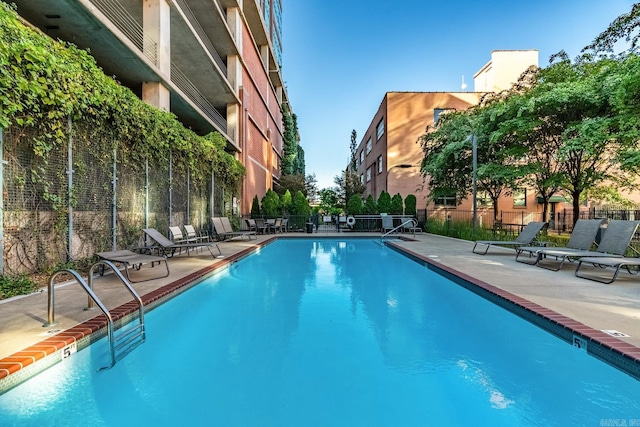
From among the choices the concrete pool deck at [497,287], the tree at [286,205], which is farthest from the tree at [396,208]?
the concrete pool deck at [497,287]

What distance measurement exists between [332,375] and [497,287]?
315 cm

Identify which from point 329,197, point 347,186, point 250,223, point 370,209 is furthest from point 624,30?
point 329,197

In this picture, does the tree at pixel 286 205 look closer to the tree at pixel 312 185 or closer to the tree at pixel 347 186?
the tree at pixel 347 186

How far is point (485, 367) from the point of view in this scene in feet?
9.64

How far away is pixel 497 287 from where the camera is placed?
4.69m

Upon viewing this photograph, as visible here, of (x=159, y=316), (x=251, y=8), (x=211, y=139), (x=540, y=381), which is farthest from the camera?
(x=251, y=8)

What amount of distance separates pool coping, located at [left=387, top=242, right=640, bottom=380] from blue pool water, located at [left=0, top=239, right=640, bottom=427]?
0.08 metres

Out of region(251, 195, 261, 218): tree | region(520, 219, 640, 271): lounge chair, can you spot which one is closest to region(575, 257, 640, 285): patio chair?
region(520, 219, 640, 271): lounge chair

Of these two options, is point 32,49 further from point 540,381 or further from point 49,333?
point 540,381

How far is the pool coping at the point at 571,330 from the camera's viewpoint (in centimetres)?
251

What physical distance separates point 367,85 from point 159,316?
2691 cm

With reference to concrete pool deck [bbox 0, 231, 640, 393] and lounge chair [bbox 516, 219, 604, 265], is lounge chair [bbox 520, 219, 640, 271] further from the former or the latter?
concrete pool deck [bbox 0, 231, 640, 393]

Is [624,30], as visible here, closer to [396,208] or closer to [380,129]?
[396,208]

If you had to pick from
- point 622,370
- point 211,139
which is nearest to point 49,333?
point 622,370
